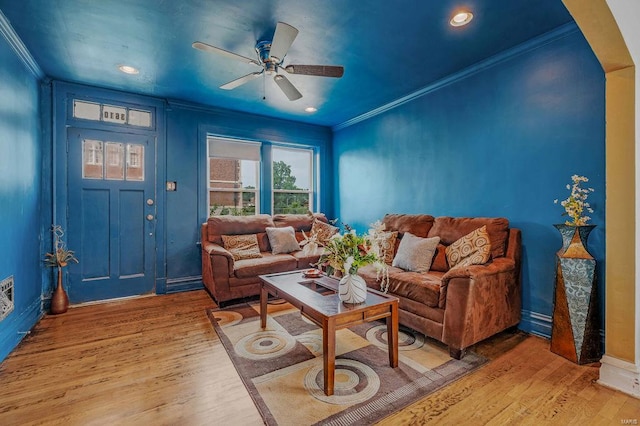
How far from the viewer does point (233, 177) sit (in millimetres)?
4770

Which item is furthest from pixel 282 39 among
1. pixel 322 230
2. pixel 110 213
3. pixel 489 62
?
pixel 110 213

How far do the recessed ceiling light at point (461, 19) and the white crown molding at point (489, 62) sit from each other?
78cm

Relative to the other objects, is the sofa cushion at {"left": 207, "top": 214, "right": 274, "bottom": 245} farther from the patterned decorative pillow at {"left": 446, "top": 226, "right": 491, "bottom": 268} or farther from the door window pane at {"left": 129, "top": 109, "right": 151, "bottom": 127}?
the patterned decorative pillow at {"left": 446, "top": 226, "right": 491, "bottom": 268}

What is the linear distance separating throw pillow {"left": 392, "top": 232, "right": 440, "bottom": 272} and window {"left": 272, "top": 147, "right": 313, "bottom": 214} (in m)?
2.60

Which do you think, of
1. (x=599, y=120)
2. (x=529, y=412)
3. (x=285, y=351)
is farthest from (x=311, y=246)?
(x=599, y=120)

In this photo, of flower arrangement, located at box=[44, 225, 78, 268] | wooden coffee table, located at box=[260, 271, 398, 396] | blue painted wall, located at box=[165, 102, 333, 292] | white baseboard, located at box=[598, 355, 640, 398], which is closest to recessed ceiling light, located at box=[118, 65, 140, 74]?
blue painted wall, located at box=[165, 102, 333, 292]

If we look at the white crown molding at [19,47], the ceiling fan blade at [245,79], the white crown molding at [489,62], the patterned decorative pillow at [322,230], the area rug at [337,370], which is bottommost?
the area rug at [337,370]

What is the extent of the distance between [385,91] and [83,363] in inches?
162

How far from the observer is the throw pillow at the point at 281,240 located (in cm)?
413

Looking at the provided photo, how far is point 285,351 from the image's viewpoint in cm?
238

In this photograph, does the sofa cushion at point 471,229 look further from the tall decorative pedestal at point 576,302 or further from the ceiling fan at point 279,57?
the ceiling fan at point 279,57

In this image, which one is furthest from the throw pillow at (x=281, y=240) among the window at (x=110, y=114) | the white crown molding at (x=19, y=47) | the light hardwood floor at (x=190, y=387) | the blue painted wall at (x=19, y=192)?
the white crown molding at (x=19, y=47)

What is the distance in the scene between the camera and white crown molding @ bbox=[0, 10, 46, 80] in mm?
2343

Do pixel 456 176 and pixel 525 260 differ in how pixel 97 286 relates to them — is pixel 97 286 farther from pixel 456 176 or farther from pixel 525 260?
pixel 525 260
